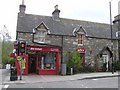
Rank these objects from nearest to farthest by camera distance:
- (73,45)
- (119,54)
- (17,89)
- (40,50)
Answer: (17,89), (40,50), (73,45), (119,54)

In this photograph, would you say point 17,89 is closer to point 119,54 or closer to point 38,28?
point 38,28

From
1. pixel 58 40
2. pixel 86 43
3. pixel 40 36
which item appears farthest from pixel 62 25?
pixel 40 36

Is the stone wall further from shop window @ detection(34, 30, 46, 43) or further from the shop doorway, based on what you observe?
the shop doorway

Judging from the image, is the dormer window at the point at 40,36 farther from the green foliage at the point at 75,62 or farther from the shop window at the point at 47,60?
the green foliage at the point at 75,62

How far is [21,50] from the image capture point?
77.8 feet

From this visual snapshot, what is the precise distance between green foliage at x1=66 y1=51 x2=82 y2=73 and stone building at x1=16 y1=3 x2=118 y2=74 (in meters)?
1.31

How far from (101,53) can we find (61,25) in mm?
7056

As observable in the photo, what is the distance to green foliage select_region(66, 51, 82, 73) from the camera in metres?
31.8

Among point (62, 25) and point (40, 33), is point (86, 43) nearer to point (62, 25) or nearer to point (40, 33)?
point (62, 25)

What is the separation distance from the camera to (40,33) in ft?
109

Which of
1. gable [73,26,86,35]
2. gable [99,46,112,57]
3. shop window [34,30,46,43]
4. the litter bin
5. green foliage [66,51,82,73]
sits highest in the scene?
gable [73,26,86,35]

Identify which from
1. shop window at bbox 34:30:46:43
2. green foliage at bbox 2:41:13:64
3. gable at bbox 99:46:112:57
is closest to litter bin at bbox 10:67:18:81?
shop window at bbox 34:30:46:43

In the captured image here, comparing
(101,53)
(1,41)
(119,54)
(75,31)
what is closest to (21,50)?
(75,31)

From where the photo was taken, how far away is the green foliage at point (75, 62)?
31.8 metres
